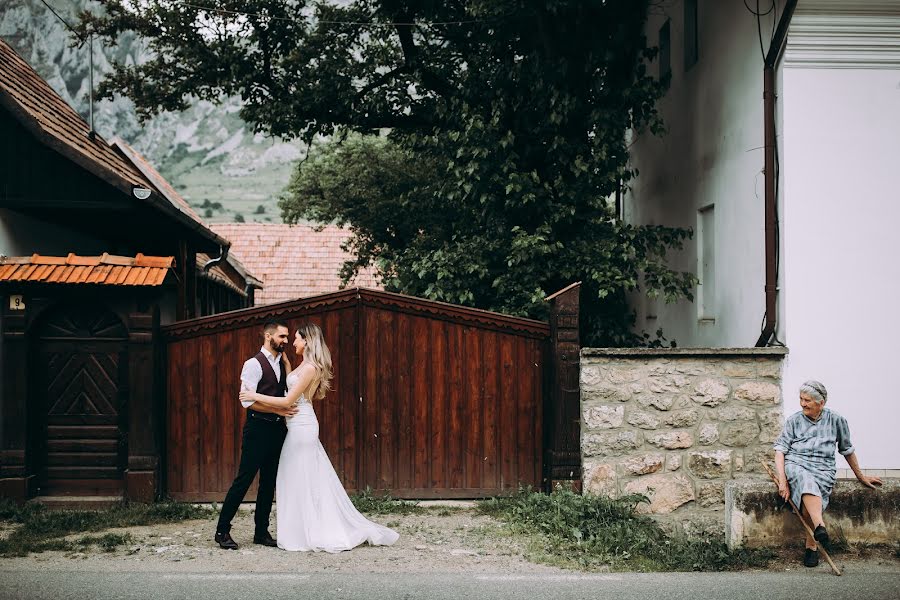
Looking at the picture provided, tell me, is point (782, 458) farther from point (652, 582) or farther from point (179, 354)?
point (179, 354)

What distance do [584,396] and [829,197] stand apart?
331 cm

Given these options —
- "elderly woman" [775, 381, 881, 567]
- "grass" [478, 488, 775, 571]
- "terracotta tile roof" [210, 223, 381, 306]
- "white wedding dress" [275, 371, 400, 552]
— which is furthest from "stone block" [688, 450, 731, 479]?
"terracotta tile roof" [210, 223, 381, 306]

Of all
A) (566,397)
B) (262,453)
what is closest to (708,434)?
(566,397)

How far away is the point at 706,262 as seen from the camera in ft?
42.2

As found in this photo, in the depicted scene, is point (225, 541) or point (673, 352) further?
point (673, 352)

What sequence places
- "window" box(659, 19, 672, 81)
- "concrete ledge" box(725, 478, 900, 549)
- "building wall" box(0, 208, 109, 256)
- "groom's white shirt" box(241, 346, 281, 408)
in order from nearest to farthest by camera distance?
"concrete ledge" box(725, 478, 900, 549) < "groom's white shirt" box(241, 346, 281, 408) < "building wall" box(0, 208, 109, 256) < "window" box(659, 19, 672, 81)

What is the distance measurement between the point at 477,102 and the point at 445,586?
805cm

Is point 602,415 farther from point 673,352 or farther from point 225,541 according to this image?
point 225,541

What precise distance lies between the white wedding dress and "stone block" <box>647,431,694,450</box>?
309 centimetres

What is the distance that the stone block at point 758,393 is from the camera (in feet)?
30.9

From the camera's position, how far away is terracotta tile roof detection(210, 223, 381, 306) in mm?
31359

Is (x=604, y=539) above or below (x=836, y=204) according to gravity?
below

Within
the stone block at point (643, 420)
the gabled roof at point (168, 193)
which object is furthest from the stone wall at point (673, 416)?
the gabled roof at point (168, 193)

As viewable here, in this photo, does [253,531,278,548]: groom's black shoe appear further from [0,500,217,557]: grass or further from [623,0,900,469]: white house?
[623,0,900,469]: white house
